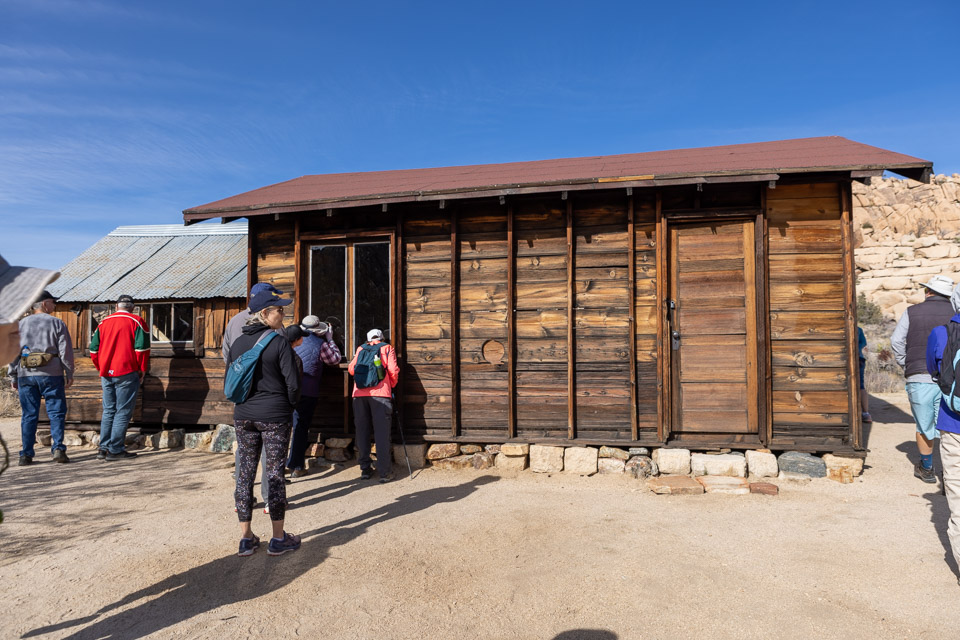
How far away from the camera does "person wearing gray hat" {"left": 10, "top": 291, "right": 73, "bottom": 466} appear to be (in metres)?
7.24

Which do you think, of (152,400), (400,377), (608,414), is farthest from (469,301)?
(152,400)

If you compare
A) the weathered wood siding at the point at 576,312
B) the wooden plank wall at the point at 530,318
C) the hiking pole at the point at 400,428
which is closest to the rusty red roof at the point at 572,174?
the weathered wood siding at the point at 576,312

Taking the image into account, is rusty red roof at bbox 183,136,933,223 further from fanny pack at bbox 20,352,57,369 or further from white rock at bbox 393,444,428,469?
white rock at bbox 393,444,428,469

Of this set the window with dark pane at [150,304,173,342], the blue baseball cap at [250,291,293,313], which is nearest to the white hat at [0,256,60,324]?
the blue baseball cap at [250,291,293,313]

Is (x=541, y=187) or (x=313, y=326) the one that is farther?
(x=313, y=326)

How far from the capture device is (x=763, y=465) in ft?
19.7

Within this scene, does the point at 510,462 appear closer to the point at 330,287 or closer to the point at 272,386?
the point at 330,287

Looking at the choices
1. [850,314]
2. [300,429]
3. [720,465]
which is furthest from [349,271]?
[850,314]

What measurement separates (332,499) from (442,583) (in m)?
2.36

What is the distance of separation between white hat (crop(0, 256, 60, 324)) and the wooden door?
580 cm

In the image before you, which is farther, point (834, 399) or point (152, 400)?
point (152, 400)

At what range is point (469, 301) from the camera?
693cm

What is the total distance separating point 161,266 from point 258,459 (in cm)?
729

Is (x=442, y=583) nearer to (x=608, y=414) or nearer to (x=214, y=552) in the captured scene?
(x=214, y=552)
